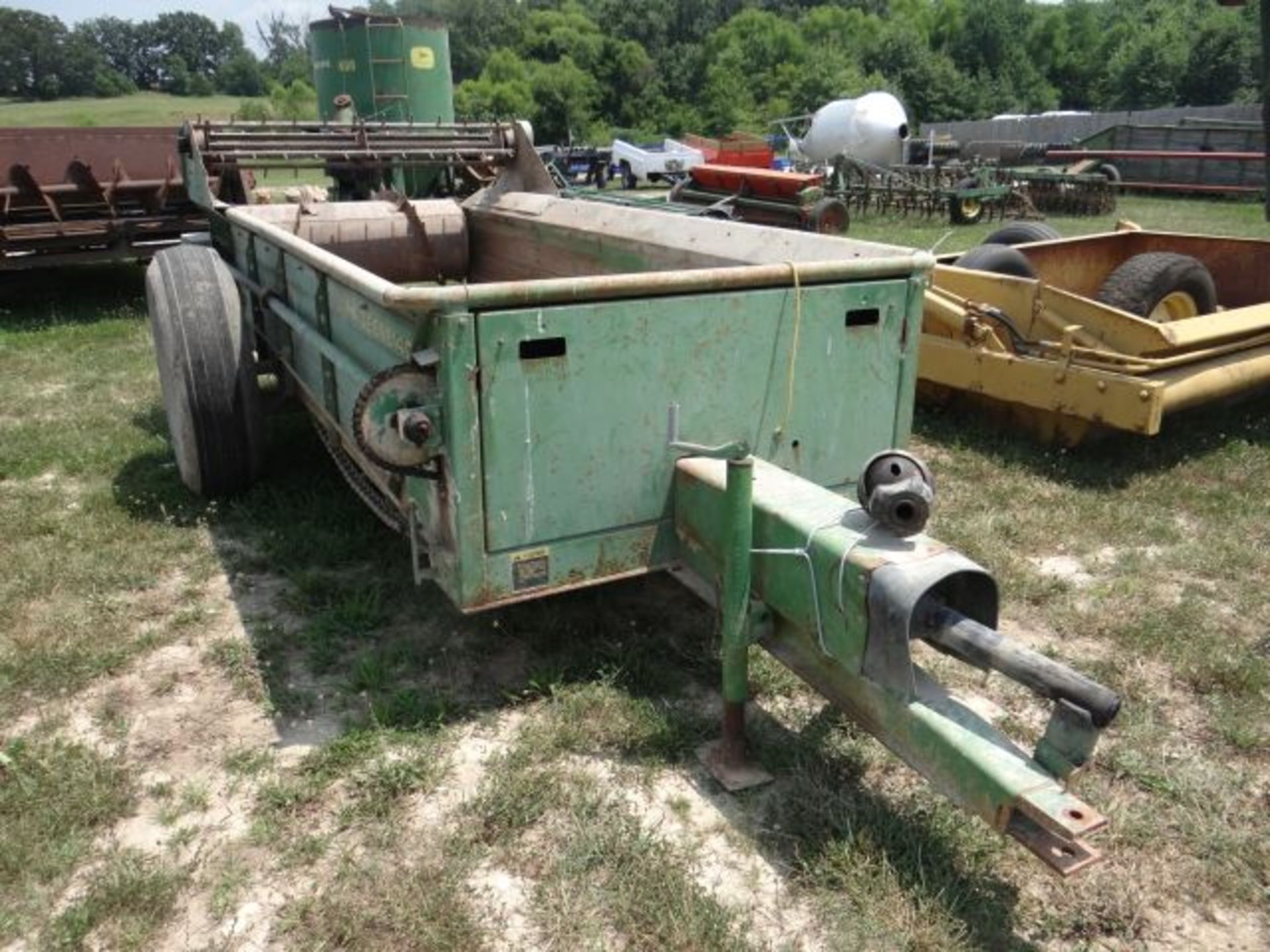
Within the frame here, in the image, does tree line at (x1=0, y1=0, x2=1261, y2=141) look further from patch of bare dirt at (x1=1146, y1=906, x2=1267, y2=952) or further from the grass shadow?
patch of bare dirt at (x1=1146, y1=906, x2=1267, y2=952)

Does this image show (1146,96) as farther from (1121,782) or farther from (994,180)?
(1121,782)

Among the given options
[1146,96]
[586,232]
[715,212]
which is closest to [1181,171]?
[715,212]

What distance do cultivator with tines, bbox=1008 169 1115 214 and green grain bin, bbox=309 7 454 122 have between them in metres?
10.6

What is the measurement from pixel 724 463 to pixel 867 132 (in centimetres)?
2100

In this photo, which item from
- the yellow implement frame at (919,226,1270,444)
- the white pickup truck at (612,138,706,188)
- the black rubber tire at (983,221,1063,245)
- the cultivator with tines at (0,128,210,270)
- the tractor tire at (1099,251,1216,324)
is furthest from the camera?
the white pickup truck at (612,138,706,188)

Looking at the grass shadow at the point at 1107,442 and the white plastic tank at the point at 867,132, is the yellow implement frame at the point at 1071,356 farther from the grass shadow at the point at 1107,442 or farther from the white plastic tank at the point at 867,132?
the white plastic tank at the point at 867,132

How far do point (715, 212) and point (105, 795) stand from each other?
9.42m

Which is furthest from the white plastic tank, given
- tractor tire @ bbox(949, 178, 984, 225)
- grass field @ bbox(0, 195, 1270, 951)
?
grass field @ bbox(0, 195, 1270, 951)

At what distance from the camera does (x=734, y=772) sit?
2.75 m

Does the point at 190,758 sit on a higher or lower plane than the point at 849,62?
lower

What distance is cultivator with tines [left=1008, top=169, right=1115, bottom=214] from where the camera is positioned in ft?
57.9

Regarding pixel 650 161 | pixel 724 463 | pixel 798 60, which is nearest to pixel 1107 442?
pixel 724 463

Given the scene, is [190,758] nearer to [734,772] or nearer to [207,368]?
[734,772]

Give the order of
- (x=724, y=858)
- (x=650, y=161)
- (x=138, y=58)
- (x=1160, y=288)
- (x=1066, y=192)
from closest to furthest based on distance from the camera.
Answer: (x=724, y=858) → (x=1160, y=288) → (x=1066, y=192) → (x=650, y=161) → (x=138, y=58)
